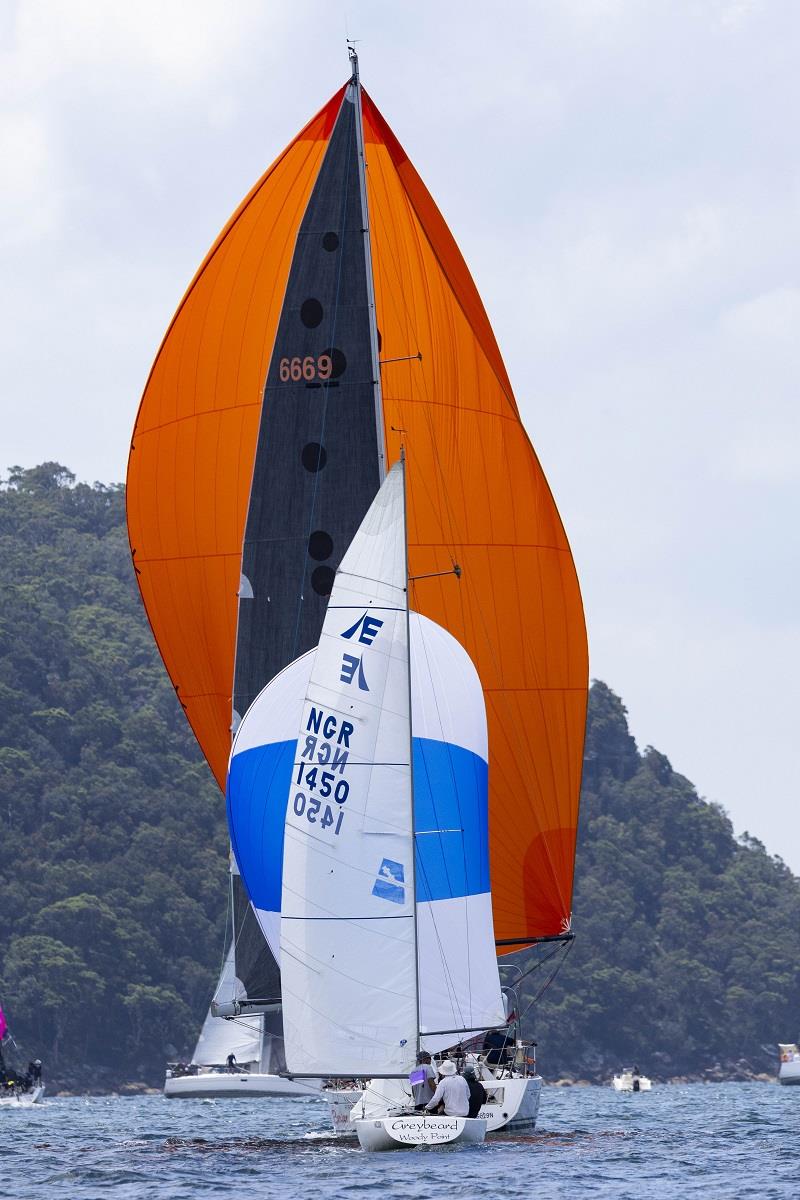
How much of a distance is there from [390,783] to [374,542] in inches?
99.6

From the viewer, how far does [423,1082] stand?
74.2 feet

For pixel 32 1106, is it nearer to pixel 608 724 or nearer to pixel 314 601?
pixel 314 601

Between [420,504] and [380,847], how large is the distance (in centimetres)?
687

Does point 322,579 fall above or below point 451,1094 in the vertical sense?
above

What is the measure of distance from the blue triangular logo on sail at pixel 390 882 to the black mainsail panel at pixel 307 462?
5.17 m

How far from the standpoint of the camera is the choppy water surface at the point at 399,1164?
21.3 metres

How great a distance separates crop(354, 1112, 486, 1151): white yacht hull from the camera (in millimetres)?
22422

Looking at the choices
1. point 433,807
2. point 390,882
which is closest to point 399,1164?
point 390,882

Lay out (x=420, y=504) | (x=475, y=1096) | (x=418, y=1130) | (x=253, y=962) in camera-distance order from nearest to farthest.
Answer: (x=418, y=1130), (x=475, y=1096), (x=253, y=962), (x=420, y=504)

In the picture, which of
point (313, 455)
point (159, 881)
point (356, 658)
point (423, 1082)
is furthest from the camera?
point (159, 881)

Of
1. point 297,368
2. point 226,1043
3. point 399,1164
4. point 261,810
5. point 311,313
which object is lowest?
point 399,1164

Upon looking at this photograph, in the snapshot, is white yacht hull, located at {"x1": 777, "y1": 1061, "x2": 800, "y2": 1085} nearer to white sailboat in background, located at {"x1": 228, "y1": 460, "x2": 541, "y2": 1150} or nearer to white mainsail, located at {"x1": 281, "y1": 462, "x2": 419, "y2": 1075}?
white sailboat in background, located at {"x1": 228, "y1": 460, "x2": 541, "y2": 1150}

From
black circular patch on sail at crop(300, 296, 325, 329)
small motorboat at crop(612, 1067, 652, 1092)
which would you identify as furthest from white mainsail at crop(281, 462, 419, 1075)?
small motorboat at crop(612, 1067, 652, 1092)

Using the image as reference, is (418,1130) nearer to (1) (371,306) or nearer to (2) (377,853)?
(2) (377,853)
